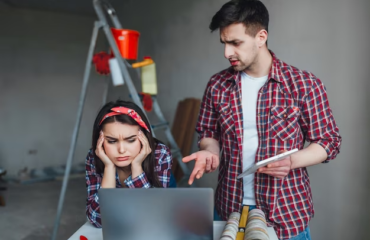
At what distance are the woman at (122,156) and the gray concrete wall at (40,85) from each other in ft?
14.8

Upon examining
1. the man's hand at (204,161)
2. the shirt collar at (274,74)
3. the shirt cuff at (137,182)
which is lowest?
the shirt cuff at (137,182)

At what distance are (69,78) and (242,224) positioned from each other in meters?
5.31

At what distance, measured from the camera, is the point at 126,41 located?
291 cm

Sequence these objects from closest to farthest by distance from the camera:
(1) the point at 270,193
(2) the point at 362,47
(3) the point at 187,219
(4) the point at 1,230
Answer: (3) the point at 187,219
(1) the point at 270,193
(2) the point at 362,47
(4) the point at 1,230

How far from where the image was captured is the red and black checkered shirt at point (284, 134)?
1.61m

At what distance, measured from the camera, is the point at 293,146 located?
1639mm

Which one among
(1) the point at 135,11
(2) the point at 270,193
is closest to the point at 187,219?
(2) the point at 270,193

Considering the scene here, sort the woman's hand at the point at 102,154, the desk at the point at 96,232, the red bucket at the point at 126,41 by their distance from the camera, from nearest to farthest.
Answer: the desk at the point at 96,232, the woman's hand at the point at 102,154, the red bucket at the point at 126,41

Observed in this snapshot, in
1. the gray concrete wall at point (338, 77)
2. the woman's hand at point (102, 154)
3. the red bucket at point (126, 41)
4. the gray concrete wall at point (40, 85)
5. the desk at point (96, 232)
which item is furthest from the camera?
the gray concrete wall at point (40, 85)

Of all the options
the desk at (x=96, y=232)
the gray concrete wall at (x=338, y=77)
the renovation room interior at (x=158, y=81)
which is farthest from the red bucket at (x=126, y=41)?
the desk at (x=96, y=232)

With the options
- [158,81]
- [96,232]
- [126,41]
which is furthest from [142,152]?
[158,81]

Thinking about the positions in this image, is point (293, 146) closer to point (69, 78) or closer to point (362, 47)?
point (362, 47)

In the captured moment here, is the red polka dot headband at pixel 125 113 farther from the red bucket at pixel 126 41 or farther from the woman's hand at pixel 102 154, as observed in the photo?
the red bucket at pixel 126 41

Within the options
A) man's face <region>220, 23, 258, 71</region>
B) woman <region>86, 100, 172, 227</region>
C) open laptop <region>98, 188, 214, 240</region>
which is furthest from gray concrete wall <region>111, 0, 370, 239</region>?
open laptop <region>98, 188, 214, 240</region>
